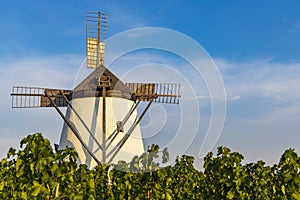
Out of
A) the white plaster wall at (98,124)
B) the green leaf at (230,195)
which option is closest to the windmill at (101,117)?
the white plaster wall at (98,124)

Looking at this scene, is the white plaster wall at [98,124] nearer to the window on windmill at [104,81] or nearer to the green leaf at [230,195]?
the window on windmill at [104,81]

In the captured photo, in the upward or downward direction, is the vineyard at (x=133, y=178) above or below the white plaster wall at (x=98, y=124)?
below

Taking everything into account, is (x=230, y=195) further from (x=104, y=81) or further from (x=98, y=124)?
(x=104, y=81)

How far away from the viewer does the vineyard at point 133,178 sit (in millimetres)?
10906

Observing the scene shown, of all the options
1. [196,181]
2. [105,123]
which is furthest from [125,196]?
[105,123]

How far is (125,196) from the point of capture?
44.8 feet

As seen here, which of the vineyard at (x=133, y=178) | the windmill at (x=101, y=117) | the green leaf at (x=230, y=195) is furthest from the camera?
the windmill at (x=101, y=117)

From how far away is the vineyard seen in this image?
35.8 feet

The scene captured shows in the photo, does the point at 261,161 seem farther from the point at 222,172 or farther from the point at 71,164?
the point at 71,164

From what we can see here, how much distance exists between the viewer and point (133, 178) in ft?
46.1

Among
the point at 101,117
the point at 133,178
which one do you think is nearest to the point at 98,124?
the point at 101,117

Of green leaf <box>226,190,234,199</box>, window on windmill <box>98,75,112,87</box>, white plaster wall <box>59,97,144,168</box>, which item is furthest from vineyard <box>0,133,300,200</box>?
window on windmill <box>98,75,112,87</box>

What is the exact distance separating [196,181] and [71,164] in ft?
36.1

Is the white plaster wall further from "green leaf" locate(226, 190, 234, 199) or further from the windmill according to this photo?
"green leaf" locate(226, 190, 234, 199)
